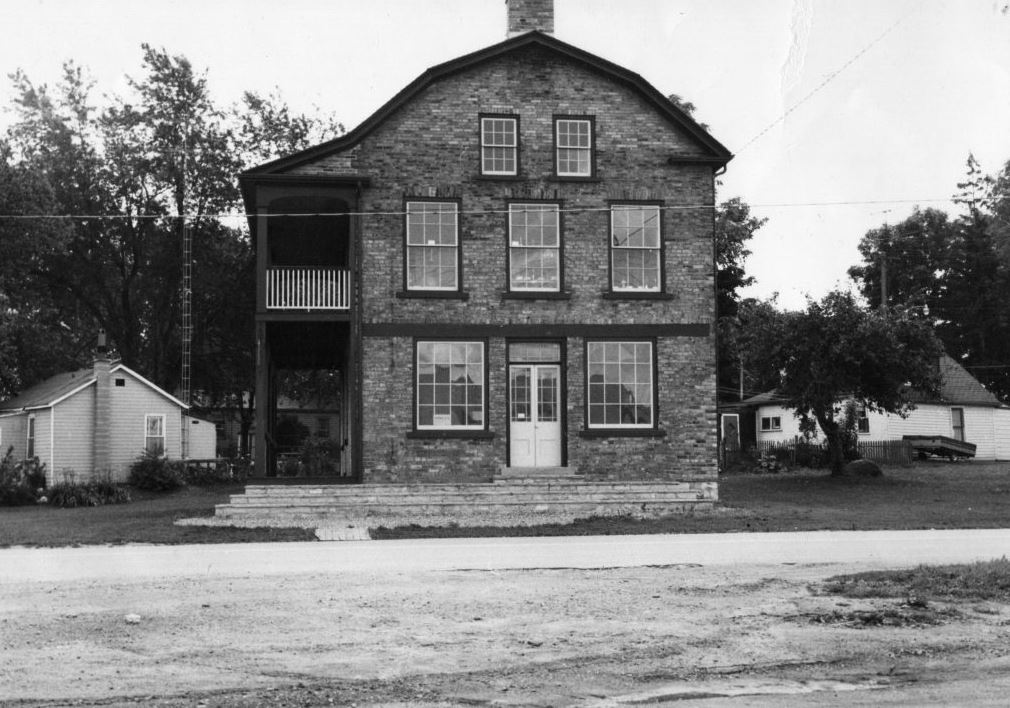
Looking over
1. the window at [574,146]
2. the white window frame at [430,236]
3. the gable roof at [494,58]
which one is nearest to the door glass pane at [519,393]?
the white window frame at [430,236]

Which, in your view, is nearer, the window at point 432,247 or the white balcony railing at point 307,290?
the white balcony railing at point 307,290

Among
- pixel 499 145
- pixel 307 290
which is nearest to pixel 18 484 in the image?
pixel 307 290

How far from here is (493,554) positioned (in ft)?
49.3

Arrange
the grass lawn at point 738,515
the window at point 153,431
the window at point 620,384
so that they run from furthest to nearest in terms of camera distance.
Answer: the window at point 153,431 → the window at point 620,384 → the grass lawn at point 738,515

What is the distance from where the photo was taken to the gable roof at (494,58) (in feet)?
79.5

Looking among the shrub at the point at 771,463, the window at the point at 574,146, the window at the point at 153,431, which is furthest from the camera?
the shrub at the point at 771,463

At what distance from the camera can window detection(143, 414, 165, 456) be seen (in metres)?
35.9

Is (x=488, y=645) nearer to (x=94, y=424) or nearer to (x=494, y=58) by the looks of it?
(x=494, y=58)

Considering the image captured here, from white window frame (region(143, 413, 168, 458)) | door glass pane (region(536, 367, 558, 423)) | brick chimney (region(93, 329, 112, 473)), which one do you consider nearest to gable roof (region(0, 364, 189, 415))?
brick chimney (region(93, 329, 112, 473))

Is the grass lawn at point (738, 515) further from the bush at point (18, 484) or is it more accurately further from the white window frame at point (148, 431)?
the white window frame at point (148, 431)

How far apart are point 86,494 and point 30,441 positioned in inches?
293

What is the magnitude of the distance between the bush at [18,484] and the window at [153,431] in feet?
14.5

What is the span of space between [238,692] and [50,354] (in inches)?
1523

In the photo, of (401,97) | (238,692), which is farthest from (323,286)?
(238,692)
